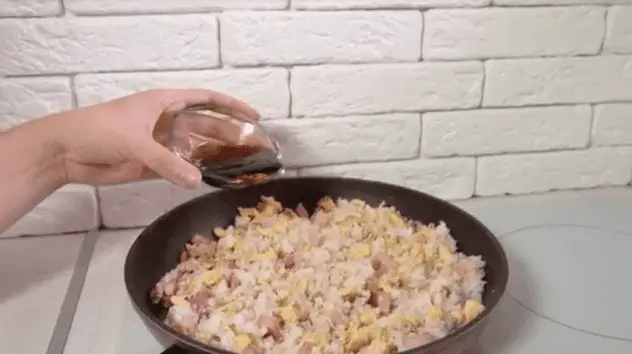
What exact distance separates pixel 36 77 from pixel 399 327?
547 millimetres

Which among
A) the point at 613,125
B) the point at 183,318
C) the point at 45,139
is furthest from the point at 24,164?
the point at 613,125

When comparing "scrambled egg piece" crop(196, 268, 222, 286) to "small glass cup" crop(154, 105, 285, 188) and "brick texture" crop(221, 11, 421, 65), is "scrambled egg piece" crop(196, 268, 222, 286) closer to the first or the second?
"small glass cup" crop(154, 105, 285, 188)

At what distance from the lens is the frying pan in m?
0.64

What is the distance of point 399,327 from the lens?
2.33 ft

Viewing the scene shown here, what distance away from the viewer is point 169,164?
737 mm

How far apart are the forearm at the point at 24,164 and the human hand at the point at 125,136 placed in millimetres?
16

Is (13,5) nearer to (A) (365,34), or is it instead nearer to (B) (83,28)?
(B) (83,28)

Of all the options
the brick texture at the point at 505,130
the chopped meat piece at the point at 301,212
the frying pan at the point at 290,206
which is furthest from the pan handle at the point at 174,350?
the brick texture at the point at 505,130

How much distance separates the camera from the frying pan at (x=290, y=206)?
0.64 metres

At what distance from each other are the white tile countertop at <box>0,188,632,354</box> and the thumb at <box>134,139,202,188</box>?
0.18 metres

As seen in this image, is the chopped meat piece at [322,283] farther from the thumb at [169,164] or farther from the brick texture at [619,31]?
the brick texture at [619,31]

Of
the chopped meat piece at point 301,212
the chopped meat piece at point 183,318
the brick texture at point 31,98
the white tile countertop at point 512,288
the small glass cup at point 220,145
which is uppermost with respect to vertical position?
the brick texture at point 31,98

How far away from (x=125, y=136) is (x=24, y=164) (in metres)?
0.12

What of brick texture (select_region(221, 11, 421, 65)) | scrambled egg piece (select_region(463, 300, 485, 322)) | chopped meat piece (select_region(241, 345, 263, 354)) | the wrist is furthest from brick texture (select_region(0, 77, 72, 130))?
scrambled egg piece (select_region(463, 300, 485, 322))
